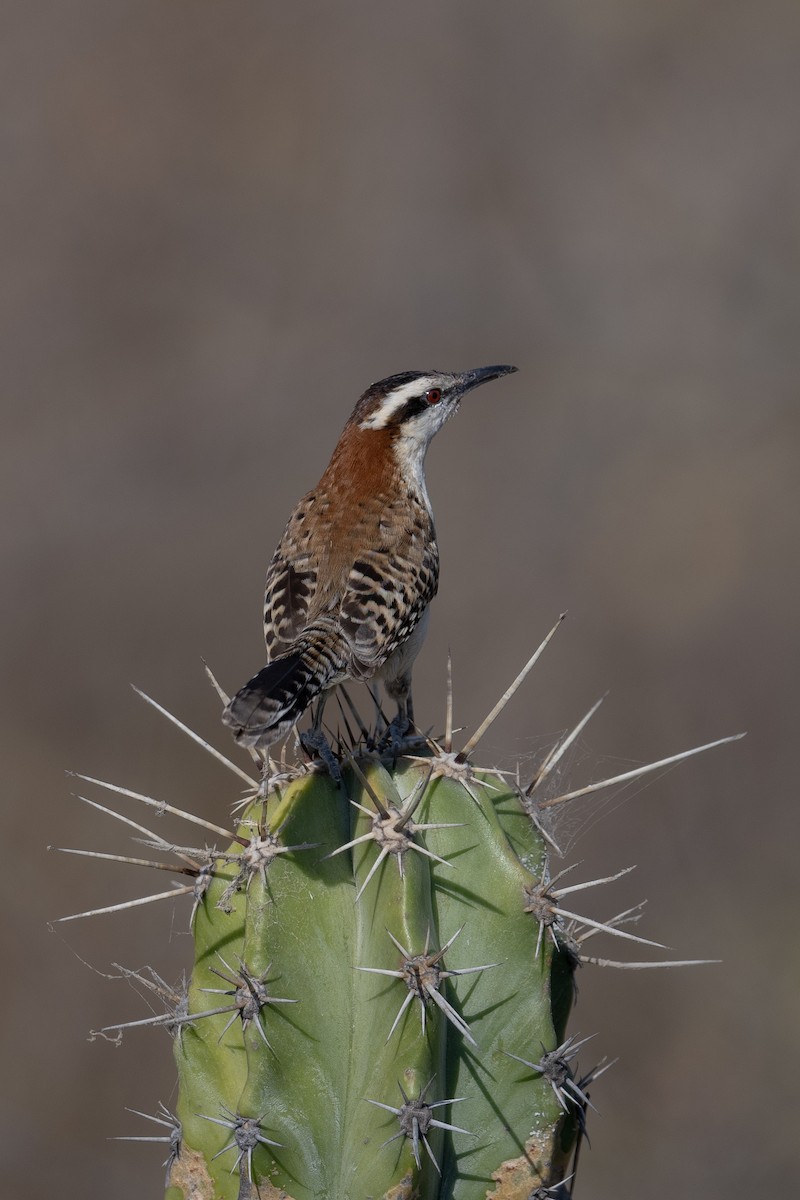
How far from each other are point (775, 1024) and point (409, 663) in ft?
14.8

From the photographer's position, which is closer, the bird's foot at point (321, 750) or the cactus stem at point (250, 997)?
the cactus stem at point (250, 997)

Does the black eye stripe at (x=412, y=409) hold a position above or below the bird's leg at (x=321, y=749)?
above

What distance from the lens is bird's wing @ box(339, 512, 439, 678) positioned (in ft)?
9.58

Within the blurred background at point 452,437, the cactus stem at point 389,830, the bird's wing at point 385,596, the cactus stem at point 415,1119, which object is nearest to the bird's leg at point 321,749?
the cactus stem at point 389,830

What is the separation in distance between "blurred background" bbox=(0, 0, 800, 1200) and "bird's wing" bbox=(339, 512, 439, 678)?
3.70 m

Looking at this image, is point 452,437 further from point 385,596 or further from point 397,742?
point 397,742

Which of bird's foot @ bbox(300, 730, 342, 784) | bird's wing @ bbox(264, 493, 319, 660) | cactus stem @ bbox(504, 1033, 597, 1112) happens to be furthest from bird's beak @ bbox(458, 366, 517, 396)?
cactus stem @ bbox(504, 1033, 597, 1112)

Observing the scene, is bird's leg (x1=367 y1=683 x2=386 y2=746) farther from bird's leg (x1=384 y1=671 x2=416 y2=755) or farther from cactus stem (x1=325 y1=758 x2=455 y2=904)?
cactus stem (x1=325 y1=758 x2=455 y2=904)

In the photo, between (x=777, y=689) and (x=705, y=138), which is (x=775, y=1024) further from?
(x=705, y=138)

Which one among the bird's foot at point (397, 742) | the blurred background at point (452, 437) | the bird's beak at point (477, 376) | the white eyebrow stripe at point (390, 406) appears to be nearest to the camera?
the bird's foot at point (397, 742)

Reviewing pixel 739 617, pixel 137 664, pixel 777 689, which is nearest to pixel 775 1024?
pixel 777 689

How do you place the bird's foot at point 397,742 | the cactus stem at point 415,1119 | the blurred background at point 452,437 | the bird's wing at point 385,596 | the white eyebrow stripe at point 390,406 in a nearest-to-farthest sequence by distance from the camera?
the cactus stem at point 415,1119 < the bird's foot at point 397,742 < the bird's wing at point 385,596 < the white eyebrow stripe at point 390,406 < the blurred background at point 452,437

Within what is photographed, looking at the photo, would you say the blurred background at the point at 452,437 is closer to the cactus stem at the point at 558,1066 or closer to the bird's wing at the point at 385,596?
the bird's wing at the point at 385,596

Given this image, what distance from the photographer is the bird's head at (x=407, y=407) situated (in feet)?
12.6
